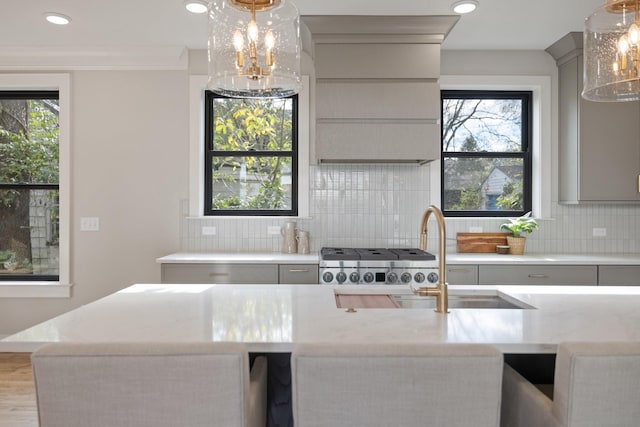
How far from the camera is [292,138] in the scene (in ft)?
13.2

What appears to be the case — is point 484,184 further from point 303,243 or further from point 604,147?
point 303,243

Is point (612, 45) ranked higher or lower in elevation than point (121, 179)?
higher

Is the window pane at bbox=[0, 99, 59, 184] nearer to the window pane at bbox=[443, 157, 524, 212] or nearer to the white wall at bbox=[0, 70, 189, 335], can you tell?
the white wall at bbox=[0, 70, 189, 335]

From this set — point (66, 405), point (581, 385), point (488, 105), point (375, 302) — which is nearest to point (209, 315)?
point (66, 405)

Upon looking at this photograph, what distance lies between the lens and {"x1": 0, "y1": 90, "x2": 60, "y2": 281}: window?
4.05m

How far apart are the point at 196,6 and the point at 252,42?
154cm

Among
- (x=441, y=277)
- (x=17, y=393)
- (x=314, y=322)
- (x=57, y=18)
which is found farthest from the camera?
(x=57, y=18)

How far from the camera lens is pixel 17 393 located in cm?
298

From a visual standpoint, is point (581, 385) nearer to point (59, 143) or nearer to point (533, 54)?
point (533, 54)

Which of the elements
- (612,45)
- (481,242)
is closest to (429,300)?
(612,45)

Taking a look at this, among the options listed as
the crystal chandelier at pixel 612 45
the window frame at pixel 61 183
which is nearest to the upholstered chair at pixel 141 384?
the crystal chandelier at pixel 612 45

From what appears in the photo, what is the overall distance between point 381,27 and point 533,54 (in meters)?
1.47

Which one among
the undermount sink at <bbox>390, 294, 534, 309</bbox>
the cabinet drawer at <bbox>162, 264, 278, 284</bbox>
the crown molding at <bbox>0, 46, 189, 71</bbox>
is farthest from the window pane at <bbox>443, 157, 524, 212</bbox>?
the crown molding at <bbox>0, 46, 189, 71</bbox>

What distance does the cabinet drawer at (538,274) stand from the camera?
10.9 ft
